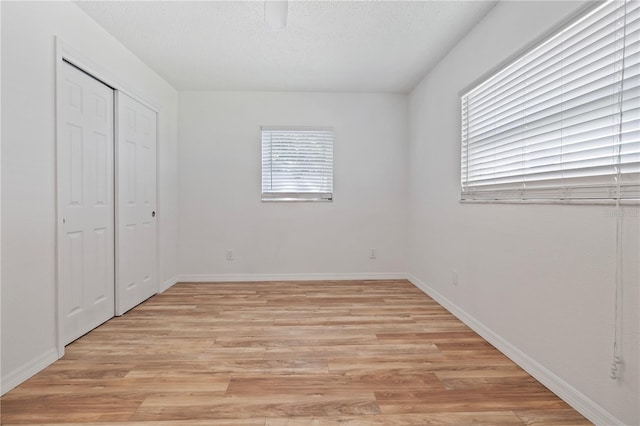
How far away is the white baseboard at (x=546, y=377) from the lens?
1.49 metres

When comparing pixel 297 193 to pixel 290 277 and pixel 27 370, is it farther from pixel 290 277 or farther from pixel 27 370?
pixel 27 370

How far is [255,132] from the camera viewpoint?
4.25 m

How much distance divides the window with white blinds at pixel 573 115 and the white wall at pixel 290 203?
196 centimetres

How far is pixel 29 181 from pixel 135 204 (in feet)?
4.35

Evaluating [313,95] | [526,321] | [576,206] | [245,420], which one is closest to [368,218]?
[313,95]

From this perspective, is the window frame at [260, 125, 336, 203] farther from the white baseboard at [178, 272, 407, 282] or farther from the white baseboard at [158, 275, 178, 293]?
the white baseboard at [158, 275, 178, 293]

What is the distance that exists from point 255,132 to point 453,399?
12.2 feet

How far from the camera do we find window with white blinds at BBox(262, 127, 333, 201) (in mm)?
4262

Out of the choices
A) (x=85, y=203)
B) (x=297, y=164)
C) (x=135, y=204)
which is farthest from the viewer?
(x=297, y=164)

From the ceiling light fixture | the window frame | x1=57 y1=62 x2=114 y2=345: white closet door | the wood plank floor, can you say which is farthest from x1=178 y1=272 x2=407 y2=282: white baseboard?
the ceiling light fixture

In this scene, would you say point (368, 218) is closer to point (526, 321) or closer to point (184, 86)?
point (526, 321)

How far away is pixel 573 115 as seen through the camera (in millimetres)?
1651

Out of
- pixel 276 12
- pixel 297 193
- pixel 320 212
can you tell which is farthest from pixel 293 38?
pixel 320 212

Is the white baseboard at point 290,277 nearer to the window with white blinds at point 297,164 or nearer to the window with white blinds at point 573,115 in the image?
the window with white blinds at point 297,164
